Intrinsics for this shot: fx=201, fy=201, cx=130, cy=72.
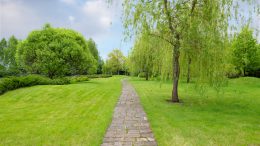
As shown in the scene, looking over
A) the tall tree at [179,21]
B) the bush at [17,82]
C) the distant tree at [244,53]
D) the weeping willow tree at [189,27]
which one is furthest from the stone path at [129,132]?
the distant tree at [244,53]

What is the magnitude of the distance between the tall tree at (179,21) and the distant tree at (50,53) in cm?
1527

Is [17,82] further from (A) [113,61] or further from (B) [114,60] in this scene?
(B) [114,60]

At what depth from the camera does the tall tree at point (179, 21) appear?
8086 millimetres

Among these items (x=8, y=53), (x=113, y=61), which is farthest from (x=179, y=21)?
(x=113, y=61)

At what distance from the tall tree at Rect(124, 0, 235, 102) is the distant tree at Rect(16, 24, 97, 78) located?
1527 cm

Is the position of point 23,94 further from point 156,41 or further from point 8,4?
point 156,41

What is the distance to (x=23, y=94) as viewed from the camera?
12.2 m

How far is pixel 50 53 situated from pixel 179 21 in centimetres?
1667

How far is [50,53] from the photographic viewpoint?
72.3ft

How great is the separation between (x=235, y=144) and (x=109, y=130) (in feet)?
10.2

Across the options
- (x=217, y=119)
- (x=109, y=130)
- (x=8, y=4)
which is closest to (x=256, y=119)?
(x=217, y=119)

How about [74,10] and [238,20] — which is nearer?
[238,20]

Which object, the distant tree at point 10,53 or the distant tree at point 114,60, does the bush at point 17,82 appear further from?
the distant tree at point 114,60

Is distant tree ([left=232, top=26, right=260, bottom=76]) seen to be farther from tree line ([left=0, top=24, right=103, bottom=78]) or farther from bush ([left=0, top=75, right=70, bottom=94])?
bush ([left=0, top=75, right=70, bottom=94])
